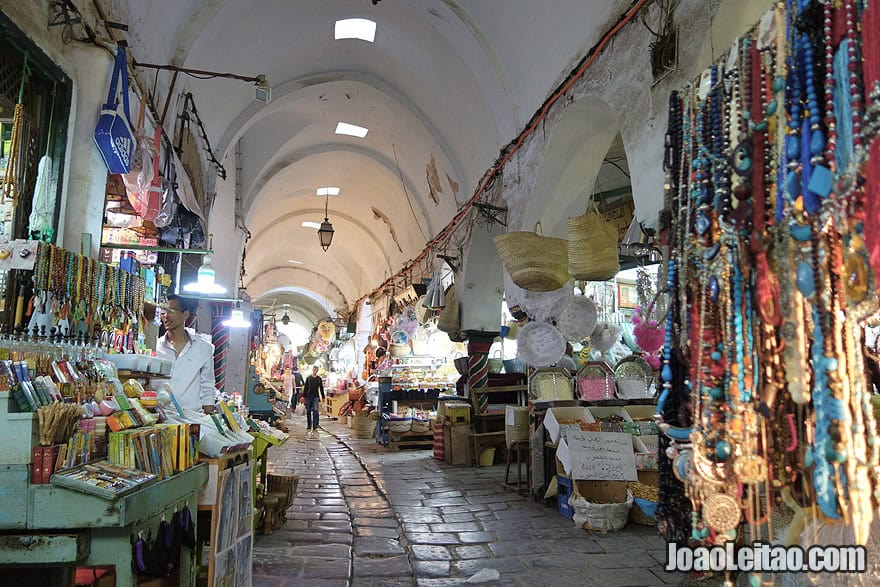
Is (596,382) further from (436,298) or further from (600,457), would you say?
(436,298)

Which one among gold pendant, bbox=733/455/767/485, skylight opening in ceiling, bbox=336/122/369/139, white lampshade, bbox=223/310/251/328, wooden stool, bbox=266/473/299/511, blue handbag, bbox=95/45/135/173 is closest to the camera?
gold pendant, bbox=733/455/767/485

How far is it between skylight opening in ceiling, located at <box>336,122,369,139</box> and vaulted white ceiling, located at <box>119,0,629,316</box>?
0.20 m

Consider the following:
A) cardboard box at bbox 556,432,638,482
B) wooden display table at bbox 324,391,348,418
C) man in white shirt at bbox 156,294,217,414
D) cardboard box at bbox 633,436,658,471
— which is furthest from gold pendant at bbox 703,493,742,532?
wooden display table at bbox 324,391,348,418

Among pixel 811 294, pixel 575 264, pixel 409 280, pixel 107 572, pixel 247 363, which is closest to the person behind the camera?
pixel 811 294

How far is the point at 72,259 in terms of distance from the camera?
3430mm

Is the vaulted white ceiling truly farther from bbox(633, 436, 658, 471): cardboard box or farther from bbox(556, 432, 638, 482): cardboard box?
bbox(633, 436, 658, 471): cardboard box

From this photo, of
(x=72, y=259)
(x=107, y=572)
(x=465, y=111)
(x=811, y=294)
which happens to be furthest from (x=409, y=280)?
(x=811, y=294)

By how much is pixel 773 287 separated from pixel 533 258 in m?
3.50

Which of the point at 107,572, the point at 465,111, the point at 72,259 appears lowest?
the point at 107,572

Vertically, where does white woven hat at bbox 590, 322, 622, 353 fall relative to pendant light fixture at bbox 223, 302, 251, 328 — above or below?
below

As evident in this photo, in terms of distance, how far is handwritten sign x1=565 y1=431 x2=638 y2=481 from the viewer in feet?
16.4

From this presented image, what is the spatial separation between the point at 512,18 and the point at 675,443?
5626 mm

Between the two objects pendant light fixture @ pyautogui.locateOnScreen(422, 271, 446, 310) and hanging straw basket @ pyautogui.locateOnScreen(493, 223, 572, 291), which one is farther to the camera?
pendant light fixture @ pyautogui.locateOnScreen(422, 271, 446, 310)

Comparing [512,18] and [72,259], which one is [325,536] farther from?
[512,18]
